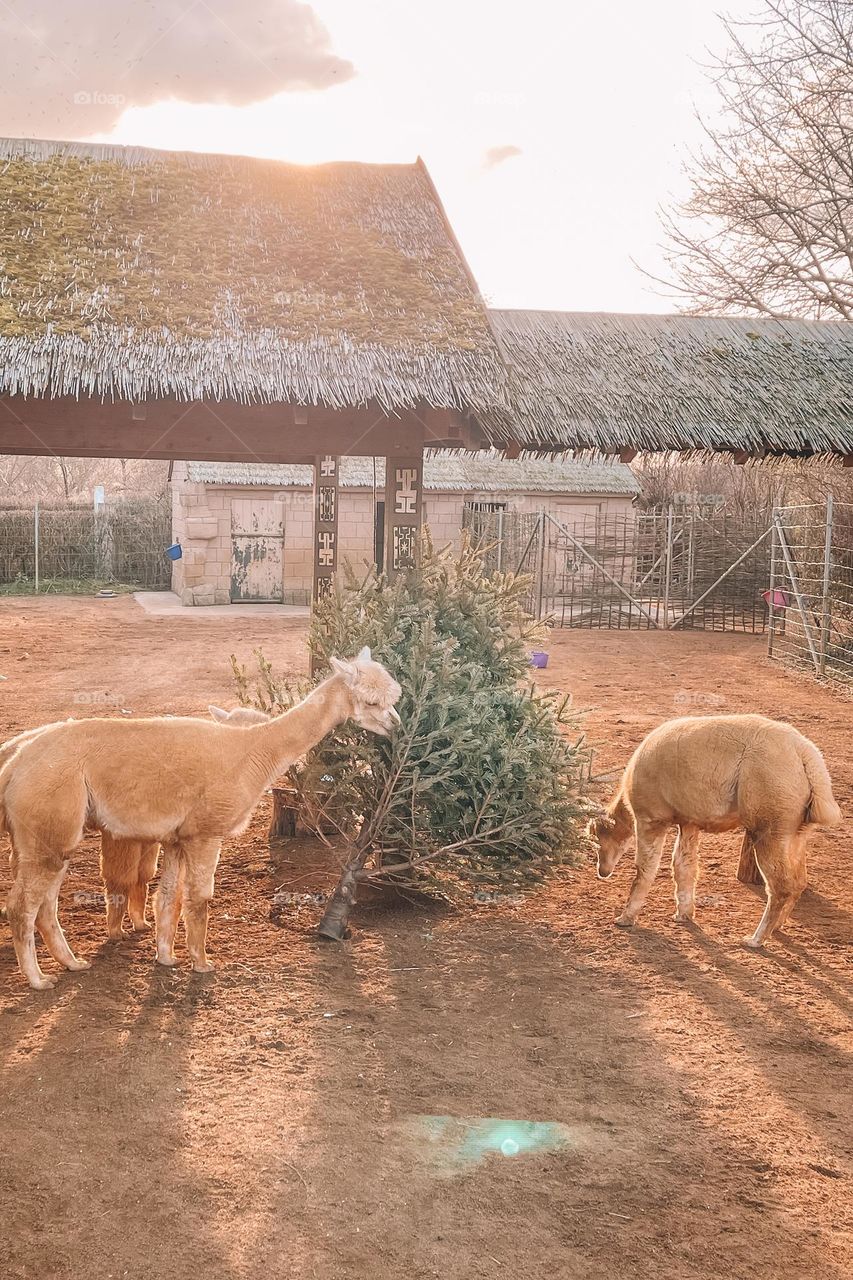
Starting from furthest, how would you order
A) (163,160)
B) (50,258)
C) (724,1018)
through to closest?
1. (163,160)
2. (50,258)
3. (724,1018)

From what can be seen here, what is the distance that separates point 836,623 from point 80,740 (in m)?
12.8

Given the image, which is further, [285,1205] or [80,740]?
[80,740]

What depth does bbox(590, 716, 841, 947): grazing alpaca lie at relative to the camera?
17.9ft

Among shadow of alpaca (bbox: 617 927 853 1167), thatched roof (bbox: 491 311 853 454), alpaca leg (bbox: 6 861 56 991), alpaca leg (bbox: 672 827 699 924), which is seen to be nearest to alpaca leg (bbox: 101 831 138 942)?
alpaca leg (bbox: 6 861 56 991)

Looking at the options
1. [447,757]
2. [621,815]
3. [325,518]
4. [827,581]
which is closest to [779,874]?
[621,815]

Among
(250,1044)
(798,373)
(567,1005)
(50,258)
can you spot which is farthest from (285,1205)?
(798,373)

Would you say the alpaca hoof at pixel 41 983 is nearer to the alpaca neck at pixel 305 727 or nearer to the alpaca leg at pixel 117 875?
→ the alpaca leg at pixel 117 875

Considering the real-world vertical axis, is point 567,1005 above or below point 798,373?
below

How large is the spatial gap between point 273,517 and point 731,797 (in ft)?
65.8

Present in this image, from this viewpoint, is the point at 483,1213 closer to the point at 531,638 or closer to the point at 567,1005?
the point at 567,1005

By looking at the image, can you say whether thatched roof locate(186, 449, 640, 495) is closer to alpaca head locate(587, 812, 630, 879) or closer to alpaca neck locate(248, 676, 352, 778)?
alpaca head locate(587, 812, 630, 879)

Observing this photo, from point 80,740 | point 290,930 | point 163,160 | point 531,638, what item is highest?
point 163,160

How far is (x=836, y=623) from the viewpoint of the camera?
1518 cm

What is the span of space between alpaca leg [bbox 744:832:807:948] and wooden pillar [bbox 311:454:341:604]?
4359 millimetres
